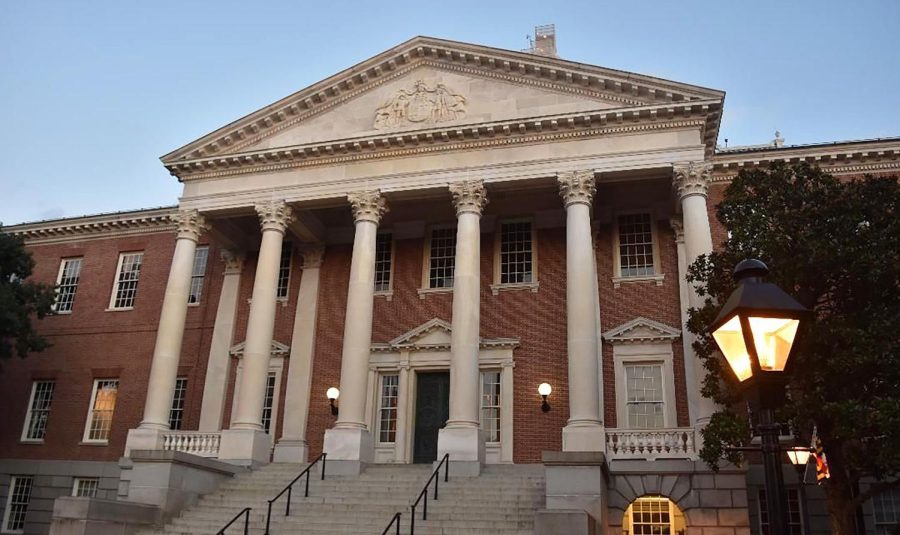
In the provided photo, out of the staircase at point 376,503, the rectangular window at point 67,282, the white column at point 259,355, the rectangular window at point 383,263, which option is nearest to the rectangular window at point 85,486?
the rectangular window at point 67,282

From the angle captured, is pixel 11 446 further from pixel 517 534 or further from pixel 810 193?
pixel 810 193

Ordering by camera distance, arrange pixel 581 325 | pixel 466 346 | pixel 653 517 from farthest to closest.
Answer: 1. pixel 466 346
2. pixel 581 325
3. pixel 653 517

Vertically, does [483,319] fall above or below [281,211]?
below

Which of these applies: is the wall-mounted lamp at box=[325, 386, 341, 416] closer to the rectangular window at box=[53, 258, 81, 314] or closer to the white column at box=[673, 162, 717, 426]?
the white column at box=[673, 162, 717, 426]

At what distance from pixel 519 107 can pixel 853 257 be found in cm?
1070

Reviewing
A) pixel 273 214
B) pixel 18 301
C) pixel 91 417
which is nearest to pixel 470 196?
pixel 273 214

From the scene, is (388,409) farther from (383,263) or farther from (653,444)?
(653,444)

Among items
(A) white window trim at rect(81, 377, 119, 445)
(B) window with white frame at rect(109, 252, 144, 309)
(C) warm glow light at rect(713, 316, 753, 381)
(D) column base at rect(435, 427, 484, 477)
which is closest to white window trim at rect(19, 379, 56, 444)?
(A) white window trim at rect(81, 377, 119, 445)

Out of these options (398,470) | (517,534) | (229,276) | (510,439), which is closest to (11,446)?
(229,276)

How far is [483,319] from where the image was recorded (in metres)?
24.0

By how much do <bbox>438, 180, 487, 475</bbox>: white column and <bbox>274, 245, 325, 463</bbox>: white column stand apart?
20.8 feet

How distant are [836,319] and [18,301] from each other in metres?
24.9

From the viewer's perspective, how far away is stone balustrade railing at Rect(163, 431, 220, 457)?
21.8 m

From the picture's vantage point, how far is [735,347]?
4926 millimetres
